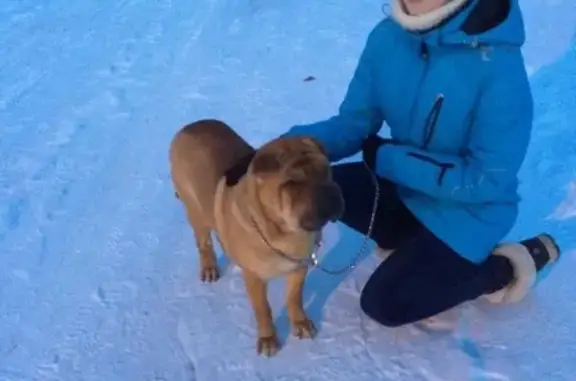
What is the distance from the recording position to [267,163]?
1.68m

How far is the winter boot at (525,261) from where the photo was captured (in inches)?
85.7

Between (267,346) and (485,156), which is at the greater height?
(485,156)

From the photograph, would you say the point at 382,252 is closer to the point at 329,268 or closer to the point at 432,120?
the point at 329,268

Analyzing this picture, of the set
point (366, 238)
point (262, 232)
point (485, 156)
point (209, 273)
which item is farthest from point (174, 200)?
point (485, 156)

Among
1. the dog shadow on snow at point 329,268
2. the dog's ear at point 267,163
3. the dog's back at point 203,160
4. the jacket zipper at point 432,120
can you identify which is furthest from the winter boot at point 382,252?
the dog's ear at point 267,163

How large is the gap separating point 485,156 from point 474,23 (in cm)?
34

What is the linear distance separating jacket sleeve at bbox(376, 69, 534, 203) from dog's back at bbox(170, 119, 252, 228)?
0.44 metres

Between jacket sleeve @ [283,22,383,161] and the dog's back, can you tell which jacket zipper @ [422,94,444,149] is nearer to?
jacket sleeve @ [283,22,383,161]

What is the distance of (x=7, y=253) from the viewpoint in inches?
102

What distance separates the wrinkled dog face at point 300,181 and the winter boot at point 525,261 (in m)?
0.73

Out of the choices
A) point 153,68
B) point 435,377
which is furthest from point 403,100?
point 153,68

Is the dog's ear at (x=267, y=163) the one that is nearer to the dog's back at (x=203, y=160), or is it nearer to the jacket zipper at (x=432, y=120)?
the dog's back at (x=203, y=160)

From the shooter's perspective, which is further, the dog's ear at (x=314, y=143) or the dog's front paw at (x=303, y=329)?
the dog's front paw at (x=303, y=329)

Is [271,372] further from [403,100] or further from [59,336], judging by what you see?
[403,100]
